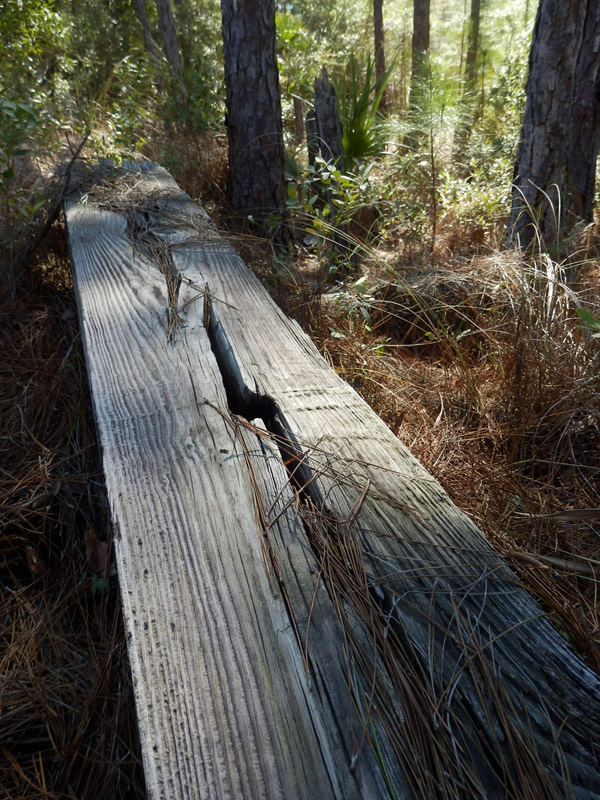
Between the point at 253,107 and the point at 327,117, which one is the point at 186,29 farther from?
the point at 327,117

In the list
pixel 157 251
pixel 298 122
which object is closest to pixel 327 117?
pixel 157 251

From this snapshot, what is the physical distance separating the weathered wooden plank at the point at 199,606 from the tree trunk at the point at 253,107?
3.00 meters

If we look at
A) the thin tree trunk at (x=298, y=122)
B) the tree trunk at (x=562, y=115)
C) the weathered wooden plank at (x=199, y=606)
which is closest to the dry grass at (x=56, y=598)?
the weathered wooden plank at (x=199, y=606)

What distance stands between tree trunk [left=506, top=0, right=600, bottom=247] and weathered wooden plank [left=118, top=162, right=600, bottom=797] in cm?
253

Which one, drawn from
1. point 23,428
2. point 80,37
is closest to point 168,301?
point 23,428

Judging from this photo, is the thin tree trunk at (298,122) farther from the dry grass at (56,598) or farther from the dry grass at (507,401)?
the dry grass at (56,598)

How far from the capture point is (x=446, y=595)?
2.92 ft

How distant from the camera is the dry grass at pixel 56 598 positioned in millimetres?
1147

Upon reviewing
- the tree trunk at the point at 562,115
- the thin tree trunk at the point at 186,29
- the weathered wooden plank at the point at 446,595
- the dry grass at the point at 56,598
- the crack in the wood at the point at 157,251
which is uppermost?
the thin tree trunk at the point at 186,29

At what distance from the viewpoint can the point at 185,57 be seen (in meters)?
12.3

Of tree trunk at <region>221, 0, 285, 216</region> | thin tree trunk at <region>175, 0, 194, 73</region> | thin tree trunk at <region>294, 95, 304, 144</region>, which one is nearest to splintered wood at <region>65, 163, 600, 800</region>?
tree trunk at <region>221, 0, 285, 216</region>

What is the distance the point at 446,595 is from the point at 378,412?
1.34m

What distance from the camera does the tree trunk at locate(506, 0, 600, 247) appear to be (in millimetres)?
3320

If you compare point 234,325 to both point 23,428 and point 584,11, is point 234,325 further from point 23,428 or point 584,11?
point 584,11
